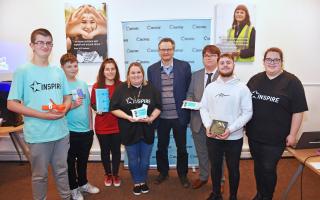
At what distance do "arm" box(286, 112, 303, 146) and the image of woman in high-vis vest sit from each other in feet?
5.94

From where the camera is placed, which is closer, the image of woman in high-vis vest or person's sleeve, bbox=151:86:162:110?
person's sleeve, bbox=151:86:162:110

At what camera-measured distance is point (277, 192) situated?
10.4 feet

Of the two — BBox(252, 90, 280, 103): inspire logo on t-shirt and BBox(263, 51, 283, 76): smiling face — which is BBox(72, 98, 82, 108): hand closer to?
BBox(252, 90, 280, 103): inspire logo on t-shirt

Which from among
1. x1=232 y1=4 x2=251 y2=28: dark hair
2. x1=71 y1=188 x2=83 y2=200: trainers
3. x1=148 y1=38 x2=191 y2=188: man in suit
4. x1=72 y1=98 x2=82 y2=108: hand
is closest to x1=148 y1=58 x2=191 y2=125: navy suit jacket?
x1=148 y1=38 x2=191 y2=188: man in suit

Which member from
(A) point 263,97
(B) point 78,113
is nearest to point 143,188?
(B) point 78,113

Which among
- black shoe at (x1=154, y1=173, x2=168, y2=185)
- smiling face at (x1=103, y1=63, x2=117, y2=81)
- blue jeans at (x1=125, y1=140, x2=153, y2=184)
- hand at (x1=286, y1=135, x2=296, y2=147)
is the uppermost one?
smiling face at (x1=103, y1=63, x2=117, y2=81)

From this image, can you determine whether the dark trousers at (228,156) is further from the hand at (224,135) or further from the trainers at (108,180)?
the trainers at (108,180)

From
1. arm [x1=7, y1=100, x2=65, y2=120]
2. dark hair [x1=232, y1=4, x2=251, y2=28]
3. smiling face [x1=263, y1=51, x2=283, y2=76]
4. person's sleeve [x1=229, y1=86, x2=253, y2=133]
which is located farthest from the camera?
dark hair [x1=232, y1=4, x2=251, y2=28]

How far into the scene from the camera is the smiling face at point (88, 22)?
4.01 m

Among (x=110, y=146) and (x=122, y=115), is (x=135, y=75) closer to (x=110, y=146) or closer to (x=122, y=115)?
(x=122, y=115)

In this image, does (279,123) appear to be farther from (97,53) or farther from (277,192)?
(97,53)

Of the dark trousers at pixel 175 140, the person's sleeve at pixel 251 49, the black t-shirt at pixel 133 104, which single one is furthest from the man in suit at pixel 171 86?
the person's sleeve at pixel 251 49

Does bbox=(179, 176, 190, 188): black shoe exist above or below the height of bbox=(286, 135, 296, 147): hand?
below

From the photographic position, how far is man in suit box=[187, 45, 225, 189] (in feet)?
9.66
